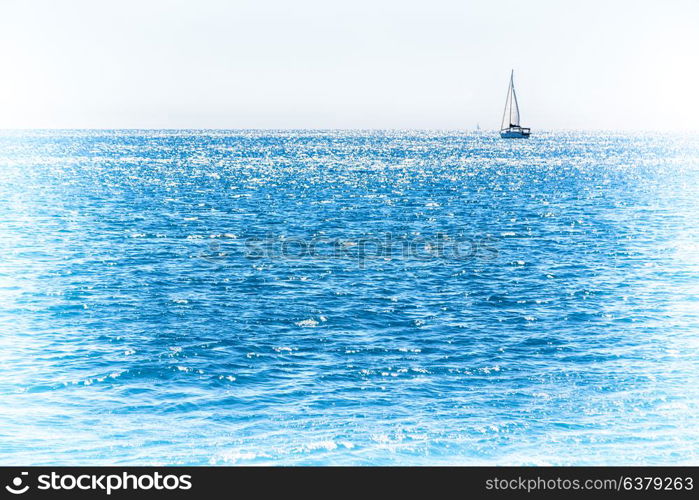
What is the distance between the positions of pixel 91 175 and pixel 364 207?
268 ft

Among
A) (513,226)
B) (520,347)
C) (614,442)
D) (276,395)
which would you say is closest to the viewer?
(614,442)

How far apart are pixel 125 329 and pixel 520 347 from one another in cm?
2119

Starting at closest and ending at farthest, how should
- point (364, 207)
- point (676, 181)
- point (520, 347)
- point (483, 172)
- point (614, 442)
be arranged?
point (614, 442)
point (520, 347)
point (364, 207)
point (676, 181)
point (483, 172)

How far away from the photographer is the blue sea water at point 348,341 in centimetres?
2484

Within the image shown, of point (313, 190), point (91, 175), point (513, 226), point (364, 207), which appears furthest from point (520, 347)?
point (91, 175)

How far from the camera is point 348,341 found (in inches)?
1401

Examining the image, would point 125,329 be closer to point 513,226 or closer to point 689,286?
point 689,286

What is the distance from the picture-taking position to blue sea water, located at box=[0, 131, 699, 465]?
24.8m

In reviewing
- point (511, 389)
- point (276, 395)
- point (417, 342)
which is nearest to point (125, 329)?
point (276, 395)

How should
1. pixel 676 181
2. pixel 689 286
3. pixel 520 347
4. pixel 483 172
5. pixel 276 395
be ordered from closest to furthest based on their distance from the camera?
1. pixel 276 395
2. pixel 520 347
3. pixel 689 286
4. pixel 676 181
5. pixel 483 172

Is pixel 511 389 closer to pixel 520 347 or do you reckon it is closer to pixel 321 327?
pixel 520 347

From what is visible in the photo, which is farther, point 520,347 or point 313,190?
point 313,190

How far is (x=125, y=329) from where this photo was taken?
3759cm

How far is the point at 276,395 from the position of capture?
28.6m
